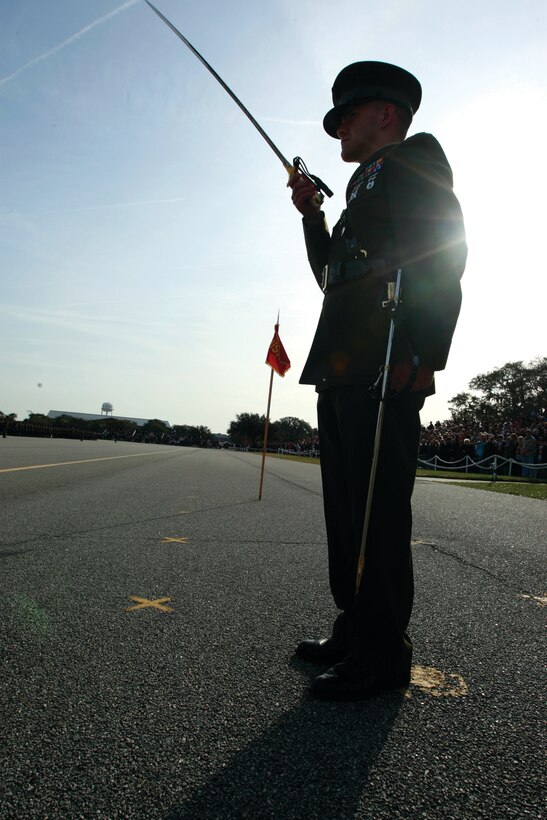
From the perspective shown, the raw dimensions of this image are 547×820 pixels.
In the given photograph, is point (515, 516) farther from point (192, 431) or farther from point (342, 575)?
point (192, 431)

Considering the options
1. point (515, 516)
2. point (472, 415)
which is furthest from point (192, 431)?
point (515, 516)

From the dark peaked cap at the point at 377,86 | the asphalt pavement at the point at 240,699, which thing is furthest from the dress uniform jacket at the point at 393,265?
the asphalt pavement at the point at 240,699

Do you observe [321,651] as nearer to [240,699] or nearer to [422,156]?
[240,699]

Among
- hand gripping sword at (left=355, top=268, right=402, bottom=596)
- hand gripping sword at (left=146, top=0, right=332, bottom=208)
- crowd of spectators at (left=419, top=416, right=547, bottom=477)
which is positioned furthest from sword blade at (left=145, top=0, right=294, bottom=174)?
crowd of spectators at (left=419, top=416, right=547, bottom=477)

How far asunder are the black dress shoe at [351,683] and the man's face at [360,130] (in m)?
1.96

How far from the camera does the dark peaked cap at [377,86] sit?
2.32 m

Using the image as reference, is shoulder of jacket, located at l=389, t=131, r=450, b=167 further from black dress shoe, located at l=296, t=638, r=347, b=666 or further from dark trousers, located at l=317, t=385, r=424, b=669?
black dress shoe, located at l=296, t=638, r=347, b=666

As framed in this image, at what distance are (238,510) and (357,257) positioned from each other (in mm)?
4679

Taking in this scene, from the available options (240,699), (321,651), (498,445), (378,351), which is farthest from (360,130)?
(498,445)

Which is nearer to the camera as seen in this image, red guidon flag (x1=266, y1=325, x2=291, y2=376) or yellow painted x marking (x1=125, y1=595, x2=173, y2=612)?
yellow painted x marking (x1=125, y1=595, x2=173, y2=612)

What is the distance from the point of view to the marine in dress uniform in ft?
6.26

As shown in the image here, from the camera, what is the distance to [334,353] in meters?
2.22

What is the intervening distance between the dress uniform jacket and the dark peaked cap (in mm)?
267

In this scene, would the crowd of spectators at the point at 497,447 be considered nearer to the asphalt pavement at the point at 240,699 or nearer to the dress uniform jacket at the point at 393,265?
the asphalt pavement at the point at 240,699
